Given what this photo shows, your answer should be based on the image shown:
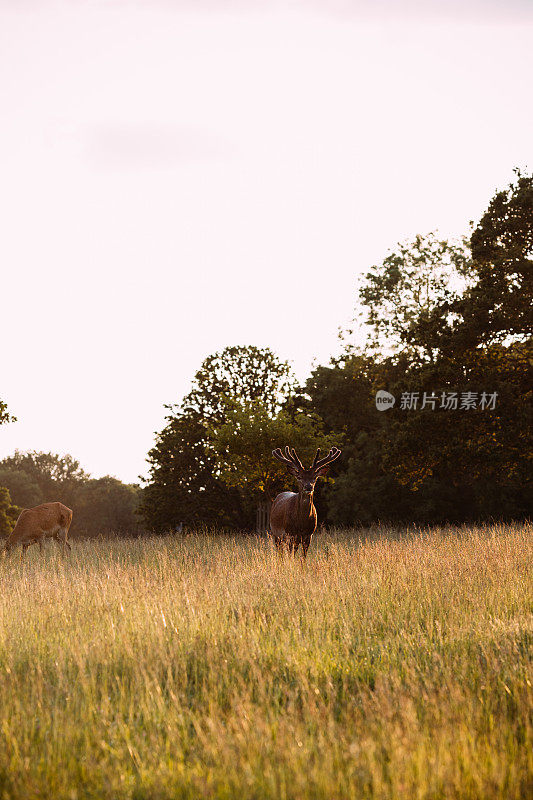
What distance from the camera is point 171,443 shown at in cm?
2658

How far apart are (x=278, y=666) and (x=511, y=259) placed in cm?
1808

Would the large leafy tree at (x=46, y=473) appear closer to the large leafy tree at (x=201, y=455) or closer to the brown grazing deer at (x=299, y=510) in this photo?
the large leafy tree at (x=201, y=455)

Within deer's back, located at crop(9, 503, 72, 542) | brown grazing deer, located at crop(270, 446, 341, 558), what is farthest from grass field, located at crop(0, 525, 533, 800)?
deer's back, located at crop(9, 503, 72, 542)

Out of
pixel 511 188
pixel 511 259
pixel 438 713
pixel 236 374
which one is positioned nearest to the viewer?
pixel 438 713

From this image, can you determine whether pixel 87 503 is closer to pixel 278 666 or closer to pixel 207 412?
pixel 207 412

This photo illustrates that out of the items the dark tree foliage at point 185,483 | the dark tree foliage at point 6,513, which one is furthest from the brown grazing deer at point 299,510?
the dark tree foliage at point 6,513

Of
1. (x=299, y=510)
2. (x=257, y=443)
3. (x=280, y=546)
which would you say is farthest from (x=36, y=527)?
(x=299, y=510)

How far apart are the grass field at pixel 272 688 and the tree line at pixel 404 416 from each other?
11.6m

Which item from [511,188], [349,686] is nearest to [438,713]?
[349,686]

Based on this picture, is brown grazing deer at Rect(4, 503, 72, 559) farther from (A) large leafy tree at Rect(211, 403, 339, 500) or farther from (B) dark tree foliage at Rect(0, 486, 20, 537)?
(B) dark tree foliage at Rect(0, 486, 20, 537)

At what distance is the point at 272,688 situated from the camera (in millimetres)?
5117

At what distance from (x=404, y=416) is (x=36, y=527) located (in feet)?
39.1

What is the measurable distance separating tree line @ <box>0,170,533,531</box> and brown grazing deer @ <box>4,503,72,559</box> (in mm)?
2939

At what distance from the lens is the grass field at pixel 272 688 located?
3.47 metres
